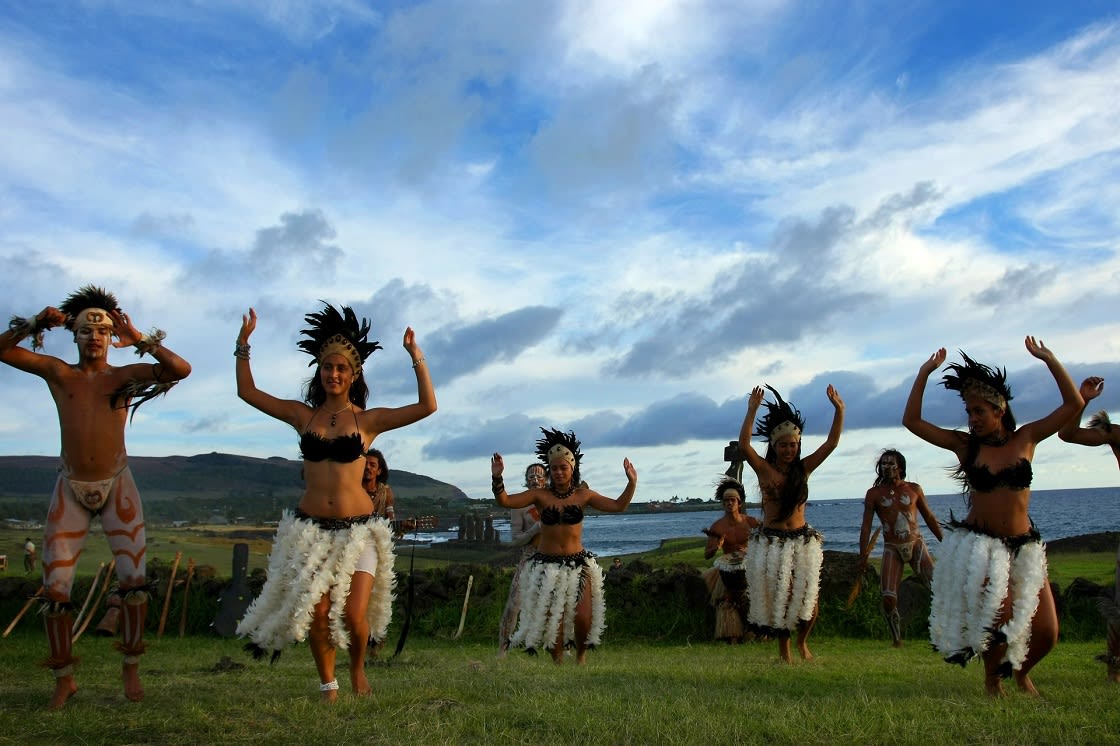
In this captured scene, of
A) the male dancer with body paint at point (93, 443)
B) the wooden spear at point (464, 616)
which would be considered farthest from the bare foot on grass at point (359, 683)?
the wooden spear at point (464, 616)

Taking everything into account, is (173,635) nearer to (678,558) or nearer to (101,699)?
(101,699)

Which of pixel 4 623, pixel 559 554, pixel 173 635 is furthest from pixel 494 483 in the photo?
pixel 4 623

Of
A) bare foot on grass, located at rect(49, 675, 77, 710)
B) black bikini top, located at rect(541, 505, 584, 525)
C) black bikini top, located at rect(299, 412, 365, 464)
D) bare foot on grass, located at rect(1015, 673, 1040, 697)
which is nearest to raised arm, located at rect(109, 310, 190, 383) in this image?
black bikini top, located at rect(299, 412, 365, 464)

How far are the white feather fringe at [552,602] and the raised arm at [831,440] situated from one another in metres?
2.16

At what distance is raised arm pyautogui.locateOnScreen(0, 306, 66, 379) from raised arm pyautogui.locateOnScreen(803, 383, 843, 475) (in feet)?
19.0

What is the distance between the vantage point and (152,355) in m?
6.00

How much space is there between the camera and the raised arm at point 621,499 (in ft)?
26.3

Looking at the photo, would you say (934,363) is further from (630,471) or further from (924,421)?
(630,471)

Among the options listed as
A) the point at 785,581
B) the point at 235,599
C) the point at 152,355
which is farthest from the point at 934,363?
the point at 235,599

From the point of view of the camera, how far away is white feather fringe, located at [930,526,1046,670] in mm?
5652

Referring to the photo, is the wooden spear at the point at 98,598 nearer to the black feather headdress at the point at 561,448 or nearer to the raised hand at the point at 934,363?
the black feather headdress at the point at 561,448

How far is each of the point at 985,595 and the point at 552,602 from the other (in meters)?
3.60

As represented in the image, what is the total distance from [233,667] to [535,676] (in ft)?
9.66

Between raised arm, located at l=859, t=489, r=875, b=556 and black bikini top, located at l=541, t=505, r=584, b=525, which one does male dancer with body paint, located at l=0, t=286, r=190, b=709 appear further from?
raised arm, located at l=859, t=489, r=875, b=556
